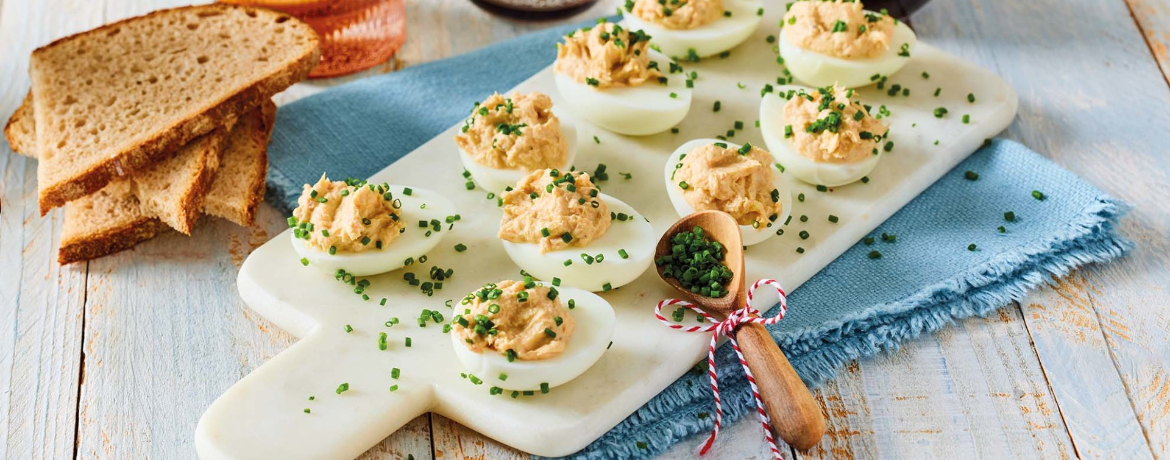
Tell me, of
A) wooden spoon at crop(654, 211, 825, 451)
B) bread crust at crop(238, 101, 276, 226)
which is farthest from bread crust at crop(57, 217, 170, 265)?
wooden spoon at crop(654, 211, 825, 451)

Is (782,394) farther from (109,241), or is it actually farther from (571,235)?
(109,241)

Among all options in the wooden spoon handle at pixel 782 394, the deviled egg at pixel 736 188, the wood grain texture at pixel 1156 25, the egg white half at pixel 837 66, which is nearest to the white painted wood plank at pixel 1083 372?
the wooden spoon handle at pixel 782 394

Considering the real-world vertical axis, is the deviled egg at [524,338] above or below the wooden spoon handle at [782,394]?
above

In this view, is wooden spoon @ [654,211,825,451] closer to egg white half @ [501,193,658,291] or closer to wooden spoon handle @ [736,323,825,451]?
wooden spoon handle @ [736,323,825,451]

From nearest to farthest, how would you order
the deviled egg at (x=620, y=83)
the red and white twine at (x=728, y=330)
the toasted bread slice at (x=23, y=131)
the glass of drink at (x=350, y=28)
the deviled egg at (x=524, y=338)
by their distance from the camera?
the deviled egg at (x=524, y=338)
the red and white twine at (x=728, y=330)
the deviled egg at (x=620, y=83)
the toasted bread slice at (x=23, y=131)
the glass of drink at (x=350, y=28)

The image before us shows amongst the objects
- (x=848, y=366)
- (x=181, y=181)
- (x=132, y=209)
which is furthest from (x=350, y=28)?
(x=848, y=366)

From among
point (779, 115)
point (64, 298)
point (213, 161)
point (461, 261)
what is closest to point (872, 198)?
point (779, 115)

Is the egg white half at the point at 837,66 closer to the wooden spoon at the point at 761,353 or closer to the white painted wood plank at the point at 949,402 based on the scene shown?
the wooden spoon at the point at 761,353
